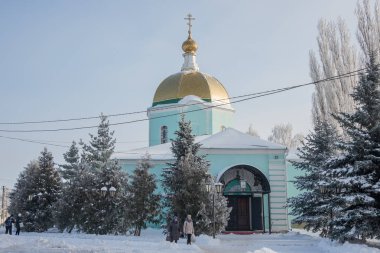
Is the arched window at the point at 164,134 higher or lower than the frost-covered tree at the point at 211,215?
higher

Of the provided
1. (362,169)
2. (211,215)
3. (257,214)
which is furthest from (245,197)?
(362,169)

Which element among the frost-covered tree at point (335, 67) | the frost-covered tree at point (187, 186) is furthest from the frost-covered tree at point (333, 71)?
the frost-covered tree at point (187, 186)

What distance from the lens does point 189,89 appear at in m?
29.6

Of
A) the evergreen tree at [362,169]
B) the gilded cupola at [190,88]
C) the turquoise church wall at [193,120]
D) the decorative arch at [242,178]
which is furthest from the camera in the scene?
the gilded cupola at [190,88]

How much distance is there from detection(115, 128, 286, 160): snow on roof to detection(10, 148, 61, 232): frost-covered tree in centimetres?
480

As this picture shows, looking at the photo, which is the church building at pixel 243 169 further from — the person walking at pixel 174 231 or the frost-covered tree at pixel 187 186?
the person walking at pixel 174 231

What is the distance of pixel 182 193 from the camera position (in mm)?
19172

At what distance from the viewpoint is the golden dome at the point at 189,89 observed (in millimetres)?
29500

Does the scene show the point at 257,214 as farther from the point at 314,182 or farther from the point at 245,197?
the point at 314,182

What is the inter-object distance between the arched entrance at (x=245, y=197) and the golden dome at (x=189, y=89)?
7102 millimetres

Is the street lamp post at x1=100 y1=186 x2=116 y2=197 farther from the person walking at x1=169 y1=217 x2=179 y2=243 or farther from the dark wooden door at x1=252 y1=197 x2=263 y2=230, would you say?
the dark wooden door at x1=252 y1=197 x2=263 y2=230

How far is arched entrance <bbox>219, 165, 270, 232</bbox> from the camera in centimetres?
2359

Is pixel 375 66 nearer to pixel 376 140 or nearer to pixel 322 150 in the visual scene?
pixel 376 140

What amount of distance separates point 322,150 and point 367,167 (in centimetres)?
→ 646
